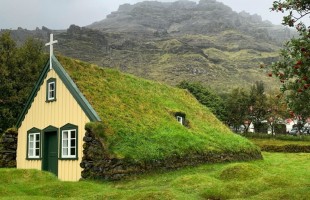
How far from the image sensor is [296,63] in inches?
474

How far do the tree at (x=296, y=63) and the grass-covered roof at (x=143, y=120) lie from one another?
1137 centimetres

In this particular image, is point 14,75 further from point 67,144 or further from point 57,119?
point 67,144

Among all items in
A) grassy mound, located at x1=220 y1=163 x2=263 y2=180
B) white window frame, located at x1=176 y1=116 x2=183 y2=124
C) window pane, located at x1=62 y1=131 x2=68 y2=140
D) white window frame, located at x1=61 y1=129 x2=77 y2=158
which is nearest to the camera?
grassy mound, located at x1=220 y1=163 x2=263 y2=180

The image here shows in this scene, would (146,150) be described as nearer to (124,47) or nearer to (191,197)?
(191,197)

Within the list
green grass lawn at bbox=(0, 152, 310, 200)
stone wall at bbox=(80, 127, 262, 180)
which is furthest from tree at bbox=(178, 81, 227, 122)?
green grass lawn at bbox=(0, 152, 310, 200)

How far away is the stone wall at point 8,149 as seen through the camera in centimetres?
2888

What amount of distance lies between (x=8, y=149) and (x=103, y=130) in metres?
10.5

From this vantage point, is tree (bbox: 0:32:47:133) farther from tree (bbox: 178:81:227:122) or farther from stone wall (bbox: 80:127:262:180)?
tree (bbox: 178:81:227:122)

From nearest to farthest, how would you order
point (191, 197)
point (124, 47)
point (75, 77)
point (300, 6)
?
point (300, 6) < point (191, 197) < point (75, 77) < point (124, 47)

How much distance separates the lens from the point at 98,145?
72.4 ft

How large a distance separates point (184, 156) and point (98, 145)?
6.40m

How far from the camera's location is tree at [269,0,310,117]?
12.1 metres

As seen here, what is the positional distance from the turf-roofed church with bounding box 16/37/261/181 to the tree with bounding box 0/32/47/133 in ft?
55.3

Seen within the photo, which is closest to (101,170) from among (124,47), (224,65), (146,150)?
(146,150)
